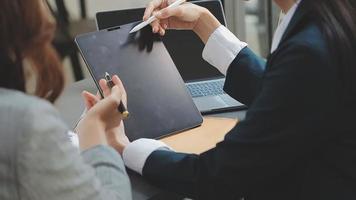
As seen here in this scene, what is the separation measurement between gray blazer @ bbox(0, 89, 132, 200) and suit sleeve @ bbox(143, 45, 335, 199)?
0.24 metres

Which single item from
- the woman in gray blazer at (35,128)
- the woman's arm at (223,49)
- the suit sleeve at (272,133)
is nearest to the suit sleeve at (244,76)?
the woman's arm at (223,49)

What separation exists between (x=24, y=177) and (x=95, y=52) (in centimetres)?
54

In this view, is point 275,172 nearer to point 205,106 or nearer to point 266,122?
point 266,122

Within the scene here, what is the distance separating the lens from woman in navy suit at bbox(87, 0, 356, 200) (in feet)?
2.46

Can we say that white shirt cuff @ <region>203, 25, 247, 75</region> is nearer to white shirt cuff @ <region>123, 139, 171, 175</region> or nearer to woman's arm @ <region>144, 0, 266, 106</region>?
woman's arm @ <region>144, 0, 266, 106</region>

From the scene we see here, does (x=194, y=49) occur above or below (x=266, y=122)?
below

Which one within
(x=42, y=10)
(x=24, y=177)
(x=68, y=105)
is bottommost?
(x=68, y=105)

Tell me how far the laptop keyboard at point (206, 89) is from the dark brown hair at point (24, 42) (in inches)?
28.0

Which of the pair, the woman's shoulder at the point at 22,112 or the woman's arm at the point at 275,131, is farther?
the woman's arm at the point at 275,131

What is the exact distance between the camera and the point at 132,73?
1.13 metres

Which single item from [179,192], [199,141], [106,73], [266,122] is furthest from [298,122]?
[106,73]

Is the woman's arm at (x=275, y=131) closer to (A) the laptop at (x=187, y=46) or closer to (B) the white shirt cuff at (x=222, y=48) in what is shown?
(B) the white shirt cuff at (x=222, y=48)

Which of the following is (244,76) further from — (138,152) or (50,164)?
(50,164)

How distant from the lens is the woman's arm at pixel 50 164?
586mm
